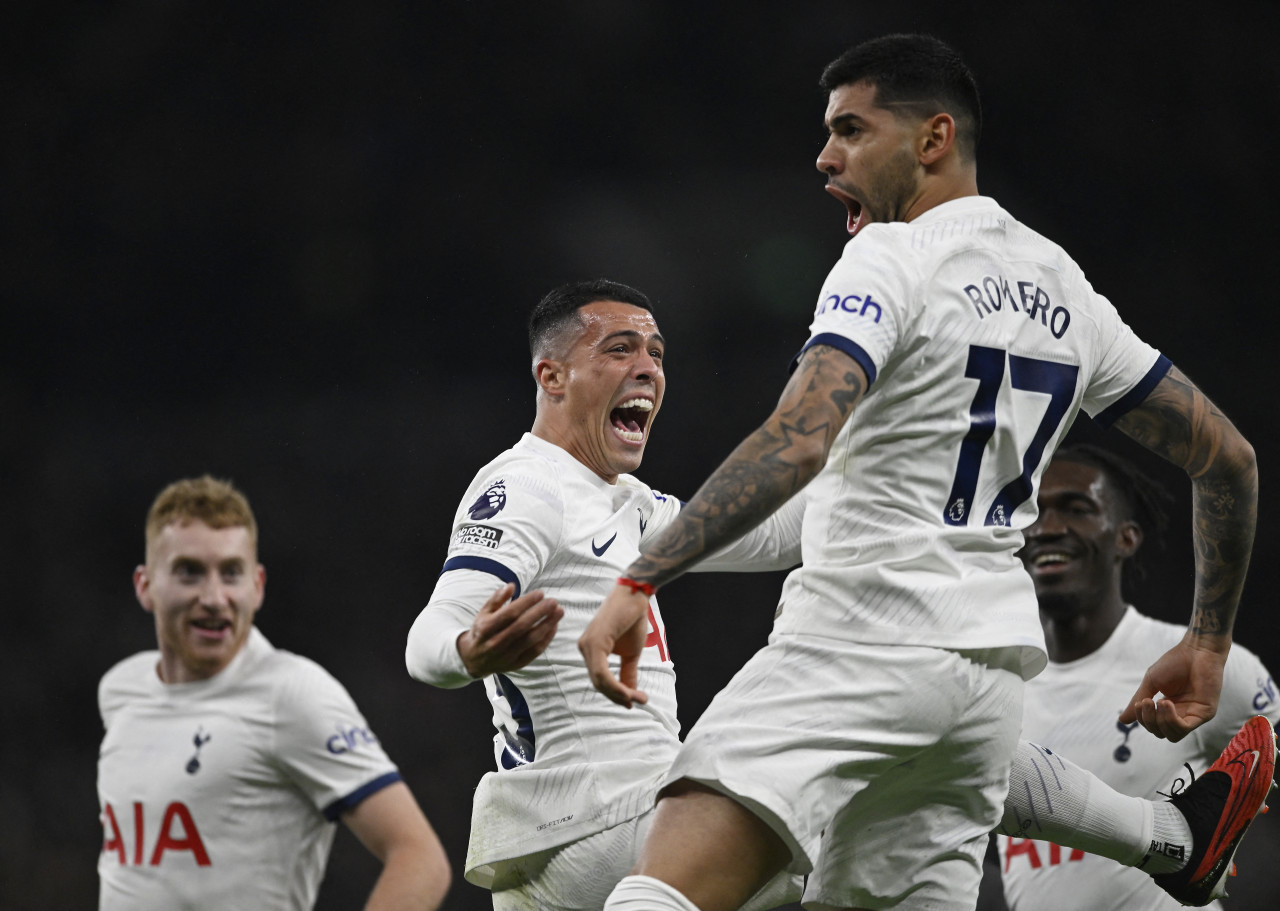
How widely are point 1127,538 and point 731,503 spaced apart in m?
3.25

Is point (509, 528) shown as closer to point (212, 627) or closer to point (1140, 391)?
point (1140, 391)

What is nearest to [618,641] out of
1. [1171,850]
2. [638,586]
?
[638,586]

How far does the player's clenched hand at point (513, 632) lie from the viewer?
2043 millimetres

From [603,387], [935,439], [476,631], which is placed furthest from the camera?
[603,387]

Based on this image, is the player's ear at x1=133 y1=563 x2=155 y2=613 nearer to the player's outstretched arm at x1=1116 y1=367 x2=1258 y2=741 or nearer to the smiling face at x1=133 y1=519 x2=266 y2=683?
the smiling face at x1=133 y1=519 x2=266 y2=683

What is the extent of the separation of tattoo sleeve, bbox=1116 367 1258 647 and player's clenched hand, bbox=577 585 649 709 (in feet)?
3.53

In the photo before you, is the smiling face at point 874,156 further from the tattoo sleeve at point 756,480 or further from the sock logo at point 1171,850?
the sock logo at point 1171,850

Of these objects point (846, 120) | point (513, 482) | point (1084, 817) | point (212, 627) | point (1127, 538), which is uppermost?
point (846, 120)

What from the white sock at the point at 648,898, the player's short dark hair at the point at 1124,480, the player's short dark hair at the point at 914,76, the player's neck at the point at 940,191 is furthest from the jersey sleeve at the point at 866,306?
the player's short dark hair at the point at 1124,480

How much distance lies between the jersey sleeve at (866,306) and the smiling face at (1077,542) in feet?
8.59

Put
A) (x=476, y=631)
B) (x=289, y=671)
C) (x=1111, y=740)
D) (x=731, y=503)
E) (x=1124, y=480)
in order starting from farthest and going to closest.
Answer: (x=1124, y=480), (x=1111, y=740), (x=289, y=671), (x=476, y=631), (x=731, y=503)

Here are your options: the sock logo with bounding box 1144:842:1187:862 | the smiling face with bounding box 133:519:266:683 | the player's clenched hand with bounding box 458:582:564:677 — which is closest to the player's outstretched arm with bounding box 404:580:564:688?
the player's clenched hand with bounding box 458:582:564:677

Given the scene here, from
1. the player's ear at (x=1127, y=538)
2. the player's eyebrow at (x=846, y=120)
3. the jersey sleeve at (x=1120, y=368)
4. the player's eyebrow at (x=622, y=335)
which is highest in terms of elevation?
the player's eyebrow at (x=846, y=120)

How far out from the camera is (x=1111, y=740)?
4.33 meters
